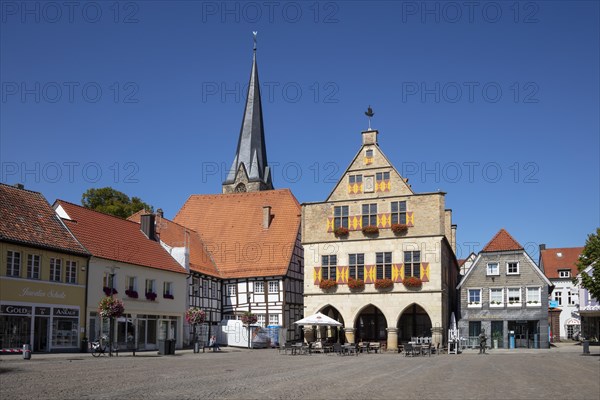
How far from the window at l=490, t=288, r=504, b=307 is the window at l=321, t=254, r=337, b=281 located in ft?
34.6

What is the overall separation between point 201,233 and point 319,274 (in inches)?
522

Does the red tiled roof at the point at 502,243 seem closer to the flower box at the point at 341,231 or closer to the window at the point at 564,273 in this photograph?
the flower box at the point at 341,231

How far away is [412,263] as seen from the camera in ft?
147

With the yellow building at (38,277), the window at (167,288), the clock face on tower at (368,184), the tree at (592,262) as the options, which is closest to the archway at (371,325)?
the clock face on tower at (368,184)

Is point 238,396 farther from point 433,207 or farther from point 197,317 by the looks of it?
point 433,207

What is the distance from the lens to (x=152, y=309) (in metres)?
41.0

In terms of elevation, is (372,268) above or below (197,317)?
above

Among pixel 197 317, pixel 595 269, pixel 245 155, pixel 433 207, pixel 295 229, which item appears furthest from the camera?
pixel 245 155

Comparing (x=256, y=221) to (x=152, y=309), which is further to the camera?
(x=256, y=221)

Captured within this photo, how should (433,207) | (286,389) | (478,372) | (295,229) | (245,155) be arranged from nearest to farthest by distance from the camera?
(286,389) < (478,372) < (433,207) < (295,229) < (245,155)

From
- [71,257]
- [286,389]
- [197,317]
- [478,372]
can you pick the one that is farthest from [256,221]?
[286,389]

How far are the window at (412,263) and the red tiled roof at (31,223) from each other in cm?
1987

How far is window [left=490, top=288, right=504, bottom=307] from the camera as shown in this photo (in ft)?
153

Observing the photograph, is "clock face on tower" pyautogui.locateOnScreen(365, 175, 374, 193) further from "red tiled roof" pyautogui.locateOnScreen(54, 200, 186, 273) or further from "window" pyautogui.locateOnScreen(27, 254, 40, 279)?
"window" pyautogui.locateOnScreen(27, 254, 40, 279)
